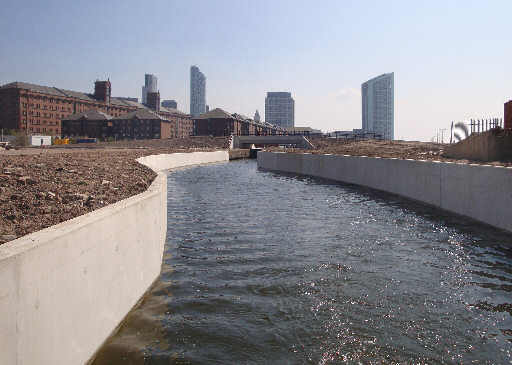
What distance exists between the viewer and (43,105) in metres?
141

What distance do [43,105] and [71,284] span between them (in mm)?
154440

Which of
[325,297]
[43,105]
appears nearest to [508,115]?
[325,297]

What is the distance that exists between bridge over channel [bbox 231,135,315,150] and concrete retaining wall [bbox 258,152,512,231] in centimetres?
5664

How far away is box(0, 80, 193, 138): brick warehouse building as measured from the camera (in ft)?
434

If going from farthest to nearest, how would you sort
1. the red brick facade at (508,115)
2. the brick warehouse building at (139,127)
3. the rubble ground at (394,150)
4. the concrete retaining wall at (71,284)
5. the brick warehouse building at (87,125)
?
the brick warehouse building at (139,127), the brick warehouse building at (87,125), the rubble ground at (394,150), the red brick facade at (508,115), the concrete retaining wall at (71,284)

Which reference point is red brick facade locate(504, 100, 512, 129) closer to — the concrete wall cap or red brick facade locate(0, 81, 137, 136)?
the concrete wall cap

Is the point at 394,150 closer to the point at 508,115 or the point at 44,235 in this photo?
the point at 508,115

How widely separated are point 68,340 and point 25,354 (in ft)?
2.73

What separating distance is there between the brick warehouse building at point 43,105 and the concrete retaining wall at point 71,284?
435 feet

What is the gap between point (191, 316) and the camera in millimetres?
6840

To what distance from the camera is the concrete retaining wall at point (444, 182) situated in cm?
1368

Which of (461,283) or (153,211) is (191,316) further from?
(461,283)

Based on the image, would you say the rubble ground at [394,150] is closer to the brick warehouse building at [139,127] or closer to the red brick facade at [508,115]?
the red brick facade at [508,115]

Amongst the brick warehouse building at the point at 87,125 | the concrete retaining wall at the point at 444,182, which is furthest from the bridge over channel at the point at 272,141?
the concrete retaining wall at the point at 444,182
